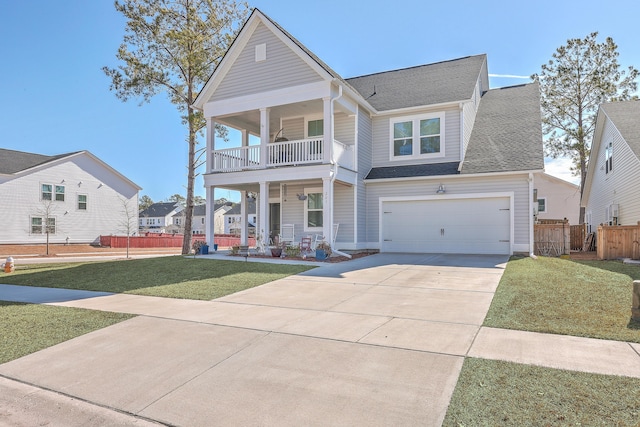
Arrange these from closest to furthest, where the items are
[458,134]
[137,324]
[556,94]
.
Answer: [137,324] < [458,134] < [556,94]

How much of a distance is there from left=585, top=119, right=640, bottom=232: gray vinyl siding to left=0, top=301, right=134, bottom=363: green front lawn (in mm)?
17696

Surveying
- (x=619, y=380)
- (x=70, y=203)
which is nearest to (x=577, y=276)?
(x=619, y=380)

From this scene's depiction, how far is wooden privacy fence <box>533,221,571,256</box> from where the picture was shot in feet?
50.8

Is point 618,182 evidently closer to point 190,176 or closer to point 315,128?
point 315,128

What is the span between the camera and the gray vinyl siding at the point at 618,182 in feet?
51.3

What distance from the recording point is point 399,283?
28.5 feet

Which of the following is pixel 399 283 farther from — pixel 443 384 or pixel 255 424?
pixel 255 424

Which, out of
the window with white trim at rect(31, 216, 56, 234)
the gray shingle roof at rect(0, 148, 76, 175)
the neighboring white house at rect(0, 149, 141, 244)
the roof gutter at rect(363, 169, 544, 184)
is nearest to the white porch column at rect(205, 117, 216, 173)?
the roof gutter at rect(363, 169, 544, 184)

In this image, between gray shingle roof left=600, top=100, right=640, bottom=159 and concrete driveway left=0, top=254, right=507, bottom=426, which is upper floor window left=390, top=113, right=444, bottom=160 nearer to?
gray shingle roof left=600, top=100, right=640, bottom=159

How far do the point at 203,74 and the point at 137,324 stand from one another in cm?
1640

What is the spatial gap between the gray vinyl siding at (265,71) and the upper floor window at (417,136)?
4292 millimetres

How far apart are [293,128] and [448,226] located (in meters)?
7.55

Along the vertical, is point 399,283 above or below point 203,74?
below

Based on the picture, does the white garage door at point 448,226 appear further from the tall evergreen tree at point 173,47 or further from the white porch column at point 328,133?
the tall evergreen tree at point 173,47
